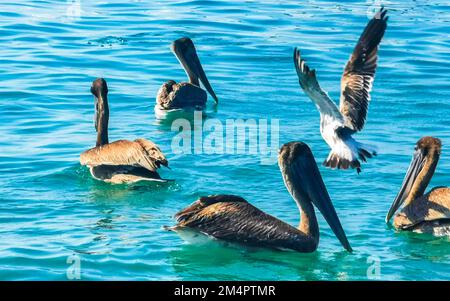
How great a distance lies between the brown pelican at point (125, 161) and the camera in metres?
11.4

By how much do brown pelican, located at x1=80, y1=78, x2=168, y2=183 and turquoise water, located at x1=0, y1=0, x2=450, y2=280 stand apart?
0.49 feet

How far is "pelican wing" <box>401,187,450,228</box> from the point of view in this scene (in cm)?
992

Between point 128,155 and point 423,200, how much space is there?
3151 millimetres

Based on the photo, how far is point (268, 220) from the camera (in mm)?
9570

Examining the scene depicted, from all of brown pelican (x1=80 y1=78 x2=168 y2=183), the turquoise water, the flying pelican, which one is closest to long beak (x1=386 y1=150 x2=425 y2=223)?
the turquoise water

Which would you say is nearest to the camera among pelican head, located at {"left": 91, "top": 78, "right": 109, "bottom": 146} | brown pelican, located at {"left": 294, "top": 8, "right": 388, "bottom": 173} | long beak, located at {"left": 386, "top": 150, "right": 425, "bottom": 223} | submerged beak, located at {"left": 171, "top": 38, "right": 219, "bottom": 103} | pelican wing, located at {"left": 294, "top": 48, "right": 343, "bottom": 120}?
pelican wing, located at {"left": 294, "top": 48, "right": 343, "bottom": 120}

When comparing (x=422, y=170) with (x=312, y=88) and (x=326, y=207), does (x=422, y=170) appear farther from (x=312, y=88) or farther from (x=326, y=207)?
(x=326, y=207)

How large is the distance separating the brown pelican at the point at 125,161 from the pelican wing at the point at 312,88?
1744 millimetres

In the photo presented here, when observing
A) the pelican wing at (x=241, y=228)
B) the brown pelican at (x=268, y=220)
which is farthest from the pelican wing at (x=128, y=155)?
the pelican wing at (x=241, y=228)

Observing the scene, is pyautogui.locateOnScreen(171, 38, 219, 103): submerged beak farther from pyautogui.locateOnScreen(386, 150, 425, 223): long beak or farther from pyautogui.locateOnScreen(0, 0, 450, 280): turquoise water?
pyautogui.locateOnScreen(386, 150, 425, 223): long beak

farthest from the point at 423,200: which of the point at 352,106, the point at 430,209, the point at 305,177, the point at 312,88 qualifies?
the point at 352,106

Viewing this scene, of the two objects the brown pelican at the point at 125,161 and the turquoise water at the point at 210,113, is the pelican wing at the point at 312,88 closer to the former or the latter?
the turquoise water at the point at 210,113

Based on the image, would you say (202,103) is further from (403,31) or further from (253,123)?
(403,31)

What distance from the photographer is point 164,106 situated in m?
15.2
